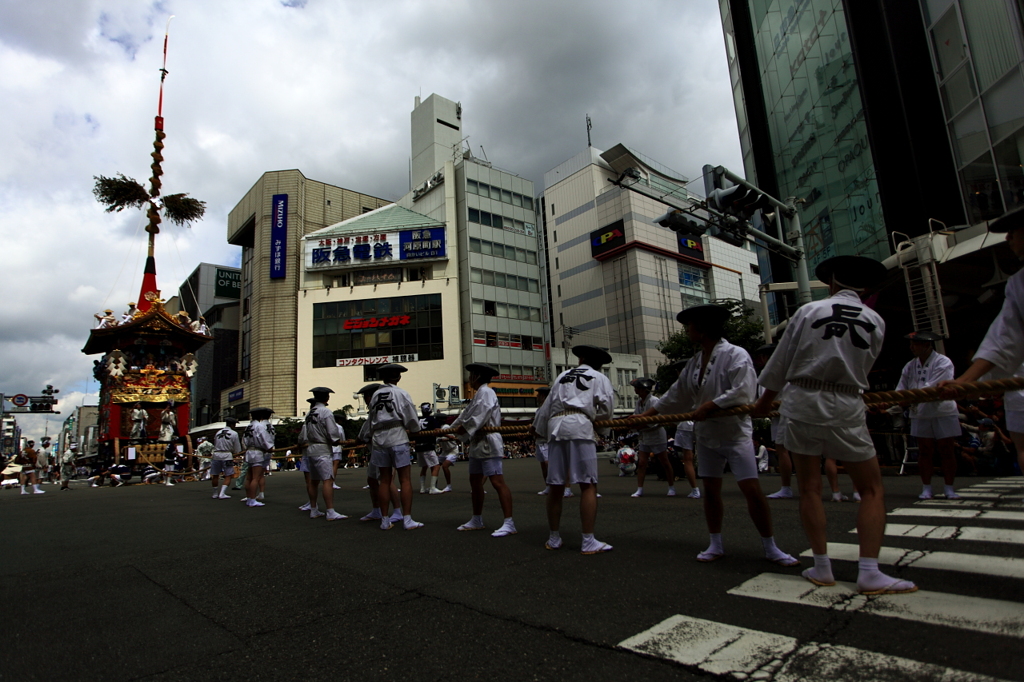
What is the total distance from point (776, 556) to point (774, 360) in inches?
56.4

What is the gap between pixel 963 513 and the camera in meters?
5.45

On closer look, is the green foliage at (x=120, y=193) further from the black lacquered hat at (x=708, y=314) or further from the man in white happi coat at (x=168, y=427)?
the black lacquered hat at (x=708, y=314)

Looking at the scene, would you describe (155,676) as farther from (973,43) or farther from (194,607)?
(973,43)

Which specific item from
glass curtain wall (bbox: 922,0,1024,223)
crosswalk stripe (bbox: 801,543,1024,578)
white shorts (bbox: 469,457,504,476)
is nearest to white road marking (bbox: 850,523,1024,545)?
crosswalk stripe (bbox: 801,543,1024,578)

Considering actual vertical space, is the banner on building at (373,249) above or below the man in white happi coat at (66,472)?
above

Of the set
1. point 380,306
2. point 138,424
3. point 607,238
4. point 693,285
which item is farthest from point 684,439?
point 693,285

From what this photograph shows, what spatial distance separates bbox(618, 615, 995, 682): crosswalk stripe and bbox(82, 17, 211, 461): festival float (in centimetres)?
3054

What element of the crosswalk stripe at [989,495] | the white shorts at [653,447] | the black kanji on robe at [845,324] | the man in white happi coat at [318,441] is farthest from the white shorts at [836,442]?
the man in white happi coat at [318,441]

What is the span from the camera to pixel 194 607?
3631 mm

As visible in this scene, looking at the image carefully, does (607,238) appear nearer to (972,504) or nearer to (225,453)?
(225,453)

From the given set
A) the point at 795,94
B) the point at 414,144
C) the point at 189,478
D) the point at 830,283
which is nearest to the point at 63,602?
the point at 830,283

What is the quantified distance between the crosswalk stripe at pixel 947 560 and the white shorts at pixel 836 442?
40.4 inches

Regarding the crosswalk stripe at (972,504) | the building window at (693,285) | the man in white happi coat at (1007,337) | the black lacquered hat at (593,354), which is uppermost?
the building window at (693,285)

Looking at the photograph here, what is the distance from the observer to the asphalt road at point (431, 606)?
246cm
